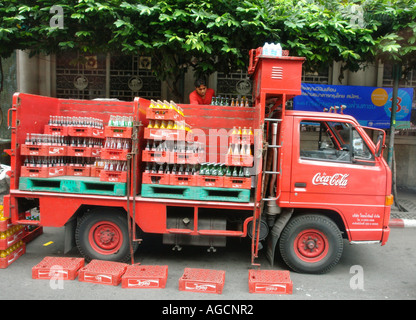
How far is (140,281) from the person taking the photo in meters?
4.21

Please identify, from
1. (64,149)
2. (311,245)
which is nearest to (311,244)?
(311,245)

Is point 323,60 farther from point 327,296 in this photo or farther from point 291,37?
point 327,296

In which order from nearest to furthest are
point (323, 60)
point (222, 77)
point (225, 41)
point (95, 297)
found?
point (95, 297)
point (225, 41)
point (323, 60)
point (222, 77)

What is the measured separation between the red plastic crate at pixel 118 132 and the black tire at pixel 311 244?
2732 mm

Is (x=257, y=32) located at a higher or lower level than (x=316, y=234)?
higher

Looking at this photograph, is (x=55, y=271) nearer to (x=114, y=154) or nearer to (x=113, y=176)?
(x=113, y=176)

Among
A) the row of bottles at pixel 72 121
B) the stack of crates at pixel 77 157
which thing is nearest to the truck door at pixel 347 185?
the stack of crates at pixel 77 157

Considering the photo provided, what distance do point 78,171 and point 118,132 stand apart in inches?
44.3

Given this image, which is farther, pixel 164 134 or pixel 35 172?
pixel 35 172

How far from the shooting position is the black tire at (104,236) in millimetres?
4930

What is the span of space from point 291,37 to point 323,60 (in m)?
0.90

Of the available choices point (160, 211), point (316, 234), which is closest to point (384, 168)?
point (316, 234)

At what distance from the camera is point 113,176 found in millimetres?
4828

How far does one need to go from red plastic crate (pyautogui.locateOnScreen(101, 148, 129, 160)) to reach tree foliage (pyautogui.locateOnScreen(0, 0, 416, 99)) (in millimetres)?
2683
